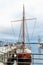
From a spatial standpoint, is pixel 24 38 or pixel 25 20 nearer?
pixel 24 38

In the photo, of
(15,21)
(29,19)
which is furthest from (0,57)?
(15,21)

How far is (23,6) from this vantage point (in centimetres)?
1436

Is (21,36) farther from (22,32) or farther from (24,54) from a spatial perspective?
(24,54)

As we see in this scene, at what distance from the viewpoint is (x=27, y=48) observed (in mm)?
13000

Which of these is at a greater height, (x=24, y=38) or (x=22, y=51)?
(x=24, y=38)

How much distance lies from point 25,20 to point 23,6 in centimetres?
134

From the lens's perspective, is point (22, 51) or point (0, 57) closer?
point (0, 57)

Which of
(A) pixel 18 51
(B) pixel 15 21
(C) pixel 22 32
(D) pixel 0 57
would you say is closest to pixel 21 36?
(C) pixel 22 32

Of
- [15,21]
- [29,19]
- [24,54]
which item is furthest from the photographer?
[15,21]

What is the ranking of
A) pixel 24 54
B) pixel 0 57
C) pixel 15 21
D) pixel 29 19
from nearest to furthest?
1. pixel 0 57
2. pixel 24 54
3. pixel 29 19
4. pixel 15 21

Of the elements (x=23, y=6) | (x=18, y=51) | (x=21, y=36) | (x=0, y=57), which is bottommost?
(x=18, y=51)

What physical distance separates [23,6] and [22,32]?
2313 millimetres

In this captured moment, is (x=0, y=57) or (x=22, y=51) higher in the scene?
(x=0, y=57)

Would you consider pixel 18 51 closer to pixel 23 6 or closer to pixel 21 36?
pixel 21 36
